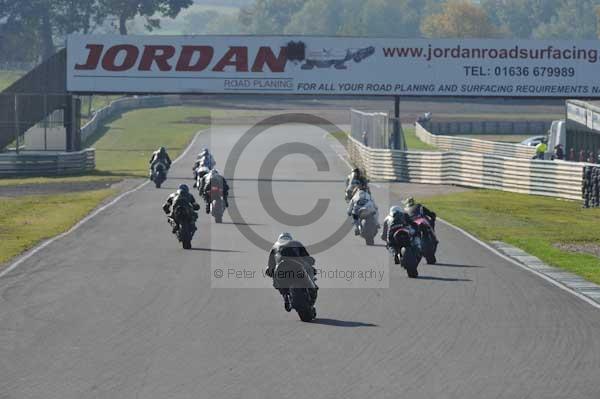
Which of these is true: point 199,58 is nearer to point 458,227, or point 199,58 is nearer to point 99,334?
point 458,227

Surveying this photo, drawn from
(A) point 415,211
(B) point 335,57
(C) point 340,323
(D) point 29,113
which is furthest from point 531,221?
(D) point 29,113

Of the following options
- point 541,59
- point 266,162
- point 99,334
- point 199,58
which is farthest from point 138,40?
point 99,334

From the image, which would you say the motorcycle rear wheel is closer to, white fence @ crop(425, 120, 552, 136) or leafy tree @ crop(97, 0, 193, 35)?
white fence @ crop(425, 120, 552, 136)

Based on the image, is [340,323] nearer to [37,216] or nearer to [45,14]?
[37,216]

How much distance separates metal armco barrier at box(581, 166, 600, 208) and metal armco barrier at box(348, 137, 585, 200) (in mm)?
1931

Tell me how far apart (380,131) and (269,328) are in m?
40.5

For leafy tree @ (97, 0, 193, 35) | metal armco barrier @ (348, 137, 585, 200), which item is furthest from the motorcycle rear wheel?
leafy tree @ (97, 0, 193, 35)

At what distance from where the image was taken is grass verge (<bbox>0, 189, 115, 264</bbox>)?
27.9m

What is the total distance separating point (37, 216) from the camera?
114 feet

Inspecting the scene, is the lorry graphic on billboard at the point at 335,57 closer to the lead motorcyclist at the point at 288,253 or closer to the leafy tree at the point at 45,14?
the lead motorcyclist at the point at 288,253

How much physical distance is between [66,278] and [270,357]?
7.89 meters

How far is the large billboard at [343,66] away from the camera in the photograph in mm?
51500

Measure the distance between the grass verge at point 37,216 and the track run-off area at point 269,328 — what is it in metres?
0.98

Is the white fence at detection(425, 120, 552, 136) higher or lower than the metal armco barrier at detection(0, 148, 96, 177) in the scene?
higher
